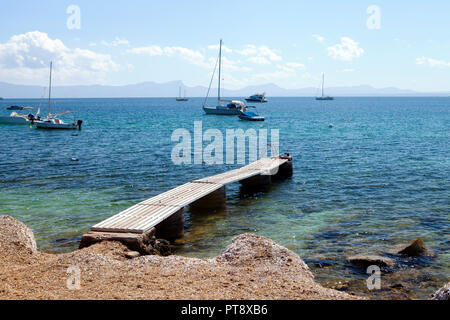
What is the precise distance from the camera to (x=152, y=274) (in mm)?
9305

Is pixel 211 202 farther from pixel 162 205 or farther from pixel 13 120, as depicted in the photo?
pixel 13 120

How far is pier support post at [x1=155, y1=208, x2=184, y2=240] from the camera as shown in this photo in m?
14.9

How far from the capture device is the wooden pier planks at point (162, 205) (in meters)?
12.7

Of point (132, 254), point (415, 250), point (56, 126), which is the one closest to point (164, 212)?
point (132, 254)

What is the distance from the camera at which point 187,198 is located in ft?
55.5

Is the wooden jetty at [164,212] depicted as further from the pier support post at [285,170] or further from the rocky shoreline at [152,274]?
the pier support post at [285,170]

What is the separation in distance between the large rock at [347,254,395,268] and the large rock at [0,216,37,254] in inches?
354

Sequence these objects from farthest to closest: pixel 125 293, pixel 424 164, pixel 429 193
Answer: pixel 424 164 → pixel 429 193 → pixel 125 293

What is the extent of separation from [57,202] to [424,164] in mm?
24639

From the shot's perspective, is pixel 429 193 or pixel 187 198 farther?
pixel 429 193

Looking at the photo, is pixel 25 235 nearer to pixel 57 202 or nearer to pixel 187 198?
pixel 187 198

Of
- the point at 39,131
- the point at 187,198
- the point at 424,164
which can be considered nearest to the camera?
the point at 187,198

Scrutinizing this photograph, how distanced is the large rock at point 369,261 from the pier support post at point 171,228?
5.84m
